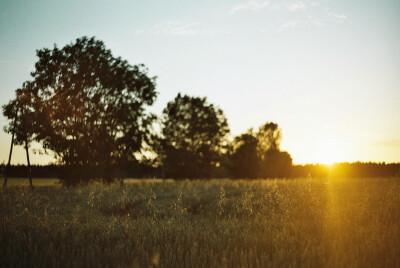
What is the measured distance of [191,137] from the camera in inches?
1656

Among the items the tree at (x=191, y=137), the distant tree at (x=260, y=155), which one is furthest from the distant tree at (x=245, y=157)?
the tree at (x=191, y=137)

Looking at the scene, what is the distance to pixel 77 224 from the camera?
5.45 metres

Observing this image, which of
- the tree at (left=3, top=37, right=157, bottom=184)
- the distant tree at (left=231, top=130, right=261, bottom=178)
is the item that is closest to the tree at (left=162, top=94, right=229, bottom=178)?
the distant tree at (left=231, top=130, right=261, bottom=178)

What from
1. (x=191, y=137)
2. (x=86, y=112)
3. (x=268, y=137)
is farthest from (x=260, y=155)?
(x=86, y=112)

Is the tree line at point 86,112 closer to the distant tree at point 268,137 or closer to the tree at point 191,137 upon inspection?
the tree at point 191,137

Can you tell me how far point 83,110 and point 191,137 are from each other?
21041mm

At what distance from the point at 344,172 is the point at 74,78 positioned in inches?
1742

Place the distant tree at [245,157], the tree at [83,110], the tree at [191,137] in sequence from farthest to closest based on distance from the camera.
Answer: the distant tree at [245,157]
the tree at [191,137]
the tree at [83,110]

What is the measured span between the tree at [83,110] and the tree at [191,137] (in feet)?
48.9

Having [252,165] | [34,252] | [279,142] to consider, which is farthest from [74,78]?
[279,142]

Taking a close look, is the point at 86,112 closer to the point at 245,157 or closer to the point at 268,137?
the point at 245,157

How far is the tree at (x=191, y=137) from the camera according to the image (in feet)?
134

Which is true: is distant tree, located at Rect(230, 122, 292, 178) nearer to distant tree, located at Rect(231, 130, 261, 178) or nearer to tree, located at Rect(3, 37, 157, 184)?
distant tree, located at Rect(231, 130, 261, 178)

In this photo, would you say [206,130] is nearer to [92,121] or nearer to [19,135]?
[92,121]
